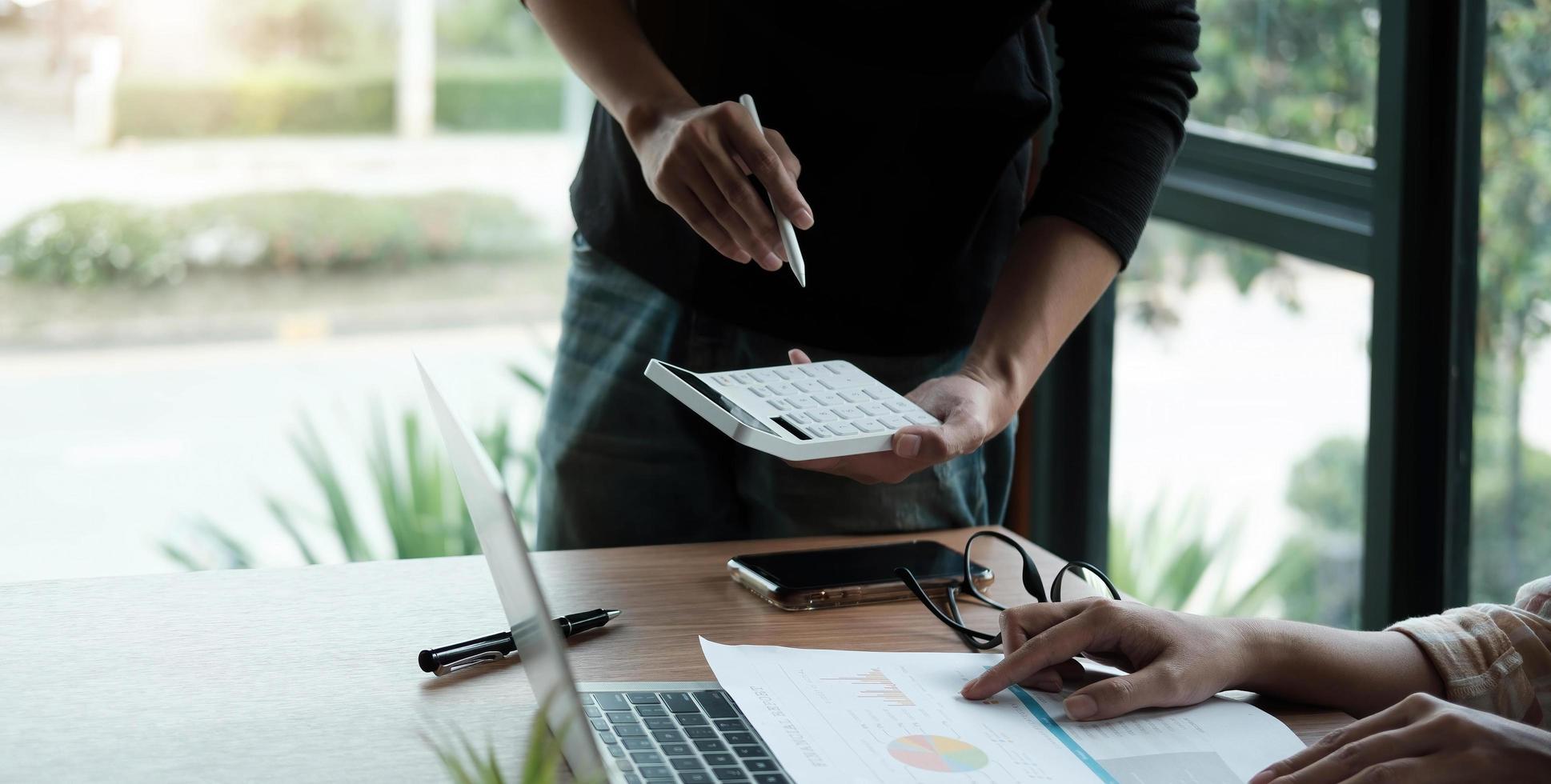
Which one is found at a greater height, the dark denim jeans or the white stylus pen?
the white stylus pen

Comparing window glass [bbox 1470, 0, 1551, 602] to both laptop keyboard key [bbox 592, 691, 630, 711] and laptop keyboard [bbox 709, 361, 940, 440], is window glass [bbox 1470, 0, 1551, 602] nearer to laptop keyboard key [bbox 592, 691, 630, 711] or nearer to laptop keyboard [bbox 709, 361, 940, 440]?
laptop keyboard [bbox 709, 361, 940, 440]

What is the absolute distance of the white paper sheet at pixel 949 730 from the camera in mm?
737

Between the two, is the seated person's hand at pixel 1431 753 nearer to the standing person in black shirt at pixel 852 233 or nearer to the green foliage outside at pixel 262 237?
the standing person in black shirt at pixel 852 233

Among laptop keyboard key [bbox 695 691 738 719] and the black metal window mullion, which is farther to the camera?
the black metal window mullion

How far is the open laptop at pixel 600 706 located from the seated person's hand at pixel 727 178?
0.95ft

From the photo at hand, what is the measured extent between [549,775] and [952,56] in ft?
2.87

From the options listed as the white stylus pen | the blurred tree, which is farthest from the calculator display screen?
the blurred tree

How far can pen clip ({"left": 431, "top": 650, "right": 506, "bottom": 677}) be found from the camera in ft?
2.84

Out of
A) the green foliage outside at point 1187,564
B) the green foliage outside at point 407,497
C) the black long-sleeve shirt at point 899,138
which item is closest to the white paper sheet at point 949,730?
the black long-sleeve shirt at point 899,138

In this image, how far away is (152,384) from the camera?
3891 mm

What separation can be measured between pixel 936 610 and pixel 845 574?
0.31 ft

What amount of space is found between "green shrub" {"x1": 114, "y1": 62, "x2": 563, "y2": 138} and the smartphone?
10.2 ft

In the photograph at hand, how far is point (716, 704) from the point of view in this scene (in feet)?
2.66

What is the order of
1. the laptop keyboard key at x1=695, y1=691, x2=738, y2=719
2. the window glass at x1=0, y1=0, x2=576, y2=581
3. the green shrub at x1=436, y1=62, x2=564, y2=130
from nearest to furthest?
the laptop keyboard key at x1=695, y1=691, x2=738, y2=719 < the window glass at x1=0, y1=0, x2=576, y2=581 < the green shrub at x1=436, y1=62, x2=564, y2=130
